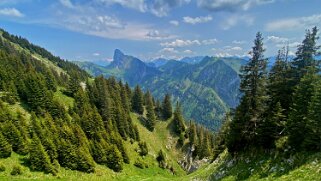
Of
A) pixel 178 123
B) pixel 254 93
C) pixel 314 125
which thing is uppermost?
pixel 254 93

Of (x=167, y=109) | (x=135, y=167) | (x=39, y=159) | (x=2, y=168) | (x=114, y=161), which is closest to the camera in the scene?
(x=2, y=168)

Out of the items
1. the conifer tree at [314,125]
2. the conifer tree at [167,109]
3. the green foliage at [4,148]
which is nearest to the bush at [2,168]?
the green foliage at [4,148]

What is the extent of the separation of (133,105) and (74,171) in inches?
2912

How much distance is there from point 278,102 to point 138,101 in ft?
344

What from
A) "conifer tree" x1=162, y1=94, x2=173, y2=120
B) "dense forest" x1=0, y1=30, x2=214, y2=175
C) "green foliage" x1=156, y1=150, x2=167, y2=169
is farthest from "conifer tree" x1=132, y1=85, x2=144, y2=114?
"green foliage" x1=156, y1=150, x2=167, y2=169

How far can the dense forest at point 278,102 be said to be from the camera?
3391cm

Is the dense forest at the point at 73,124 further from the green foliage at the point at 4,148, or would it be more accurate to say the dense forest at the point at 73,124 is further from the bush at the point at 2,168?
the bush at the point at 2,168

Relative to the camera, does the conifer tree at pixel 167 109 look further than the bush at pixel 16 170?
Yes

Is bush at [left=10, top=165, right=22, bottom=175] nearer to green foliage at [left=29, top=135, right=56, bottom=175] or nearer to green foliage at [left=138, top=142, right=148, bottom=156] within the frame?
green foliage at [left=29, top=135, right=56, bottom=175]

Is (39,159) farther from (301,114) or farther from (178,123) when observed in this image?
(178,123)

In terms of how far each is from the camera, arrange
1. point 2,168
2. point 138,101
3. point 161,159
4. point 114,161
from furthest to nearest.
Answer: point 138,101 → point 161,159 → point 114,161 → point 2,168

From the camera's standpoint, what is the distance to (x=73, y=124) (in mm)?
83062

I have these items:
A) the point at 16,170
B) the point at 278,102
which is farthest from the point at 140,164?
the point at 278,102

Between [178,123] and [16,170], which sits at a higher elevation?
[16,170]
